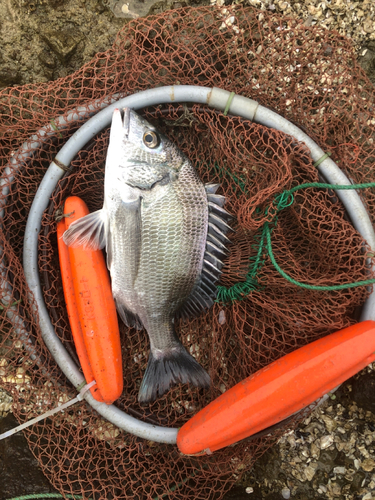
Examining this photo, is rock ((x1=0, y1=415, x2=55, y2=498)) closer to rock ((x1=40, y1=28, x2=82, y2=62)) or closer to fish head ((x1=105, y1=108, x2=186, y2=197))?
fish head ((x1=105, y1=108, x2=186, y2=197))

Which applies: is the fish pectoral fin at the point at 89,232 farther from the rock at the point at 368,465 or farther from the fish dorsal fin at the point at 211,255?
the rock at the point at 368,465

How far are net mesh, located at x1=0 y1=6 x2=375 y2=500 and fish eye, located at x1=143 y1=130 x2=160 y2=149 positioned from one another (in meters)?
0.31

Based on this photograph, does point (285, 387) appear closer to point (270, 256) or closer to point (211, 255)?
point (270, 256)

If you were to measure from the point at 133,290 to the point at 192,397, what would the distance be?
934 mm

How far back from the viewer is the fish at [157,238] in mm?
2191

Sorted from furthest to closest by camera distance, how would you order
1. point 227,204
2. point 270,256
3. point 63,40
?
1. point 63,40
2. point 227,204
3. point 270,256

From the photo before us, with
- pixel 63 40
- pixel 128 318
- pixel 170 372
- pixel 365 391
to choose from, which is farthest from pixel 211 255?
pixel 63 40

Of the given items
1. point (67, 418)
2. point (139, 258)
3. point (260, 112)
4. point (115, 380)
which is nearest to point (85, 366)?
point (115, 380)

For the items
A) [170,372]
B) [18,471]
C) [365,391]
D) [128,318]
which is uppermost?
[128,318]

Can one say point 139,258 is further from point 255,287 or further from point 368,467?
point 368,467

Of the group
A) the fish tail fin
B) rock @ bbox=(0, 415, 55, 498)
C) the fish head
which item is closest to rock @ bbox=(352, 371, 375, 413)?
the fish tail fin

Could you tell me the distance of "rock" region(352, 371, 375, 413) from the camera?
2.70 m

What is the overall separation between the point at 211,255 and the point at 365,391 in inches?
65.5

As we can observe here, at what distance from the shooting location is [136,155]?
7.16 feet
